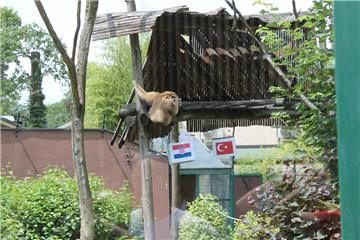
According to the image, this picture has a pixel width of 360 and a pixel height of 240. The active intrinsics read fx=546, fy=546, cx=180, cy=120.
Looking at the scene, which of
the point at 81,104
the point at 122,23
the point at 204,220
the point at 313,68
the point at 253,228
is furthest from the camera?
the point at 204,220

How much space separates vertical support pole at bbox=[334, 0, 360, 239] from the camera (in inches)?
27.0

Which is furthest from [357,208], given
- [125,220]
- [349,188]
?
[125,220]

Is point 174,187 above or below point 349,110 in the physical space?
below

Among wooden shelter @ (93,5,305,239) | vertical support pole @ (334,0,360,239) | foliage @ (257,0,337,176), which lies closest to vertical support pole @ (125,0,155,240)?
wooden shelter @ (93,5,305,239)

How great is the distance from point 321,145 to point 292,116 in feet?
1.16

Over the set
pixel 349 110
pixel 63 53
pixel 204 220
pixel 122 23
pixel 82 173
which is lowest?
pixel 204 220

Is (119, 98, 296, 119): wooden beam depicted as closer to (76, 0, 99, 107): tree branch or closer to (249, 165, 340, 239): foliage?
(76, 0, 99, 107): tree branch

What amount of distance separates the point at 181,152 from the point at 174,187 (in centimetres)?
19

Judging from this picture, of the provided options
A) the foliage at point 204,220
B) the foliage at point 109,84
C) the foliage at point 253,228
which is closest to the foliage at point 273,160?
the foliage at point 253,228

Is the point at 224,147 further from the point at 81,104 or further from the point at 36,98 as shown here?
the point at 36,98

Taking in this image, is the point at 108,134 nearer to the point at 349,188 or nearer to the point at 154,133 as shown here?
the point at 154,133

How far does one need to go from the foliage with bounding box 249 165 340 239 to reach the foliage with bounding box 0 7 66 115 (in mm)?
1162

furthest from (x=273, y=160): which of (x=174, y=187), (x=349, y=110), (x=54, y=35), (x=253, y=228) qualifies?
(x=349, y=110)

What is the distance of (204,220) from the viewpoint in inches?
113
